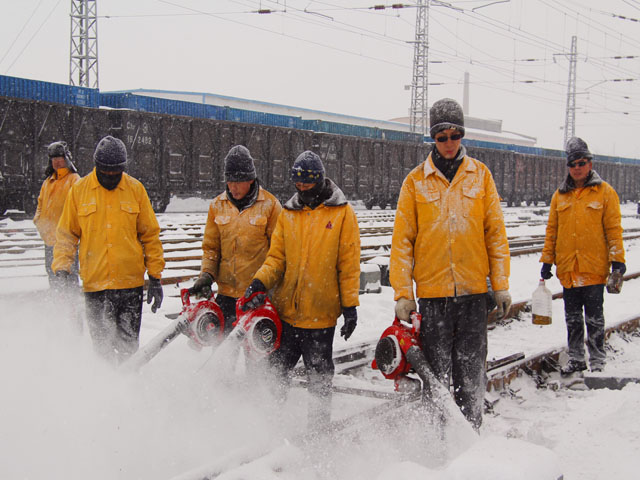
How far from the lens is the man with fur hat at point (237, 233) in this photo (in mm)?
A: 4430

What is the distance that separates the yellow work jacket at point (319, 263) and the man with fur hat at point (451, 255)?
1.09 feet

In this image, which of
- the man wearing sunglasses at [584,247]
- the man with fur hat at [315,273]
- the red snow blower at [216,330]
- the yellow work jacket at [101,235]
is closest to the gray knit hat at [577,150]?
the man wearing sunglasses at [584,247]

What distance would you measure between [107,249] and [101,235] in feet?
0.37

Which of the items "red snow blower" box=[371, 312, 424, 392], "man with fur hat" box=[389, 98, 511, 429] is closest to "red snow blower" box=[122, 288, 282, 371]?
"red snow blower" box=[371, 312, 424, 392]

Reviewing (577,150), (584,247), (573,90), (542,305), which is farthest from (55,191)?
(573,90)

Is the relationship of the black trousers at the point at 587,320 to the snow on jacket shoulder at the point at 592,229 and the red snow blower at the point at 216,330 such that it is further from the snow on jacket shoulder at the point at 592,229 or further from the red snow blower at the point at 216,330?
the red snow blower at the point at 216,330

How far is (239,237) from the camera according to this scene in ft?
14.6

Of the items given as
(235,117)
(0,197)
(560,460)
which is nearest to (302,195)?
(560,460)

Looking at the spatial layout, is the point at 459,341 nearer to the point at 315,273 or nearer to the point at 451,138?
the point at 315,273

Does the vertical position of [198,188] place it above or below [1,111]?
below

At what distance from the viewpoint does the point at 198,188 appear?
79.5 feet

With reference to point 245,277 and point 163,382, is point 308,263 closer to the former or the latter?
A: point 245,277

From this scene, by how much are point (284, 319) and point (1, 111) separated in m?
18.1

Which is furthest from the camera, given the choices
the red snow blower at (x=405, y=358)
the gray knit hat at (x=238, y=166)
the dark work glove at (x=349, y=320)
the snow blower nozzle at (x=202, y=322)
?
the gray knit hat at (x=238, y=166)
